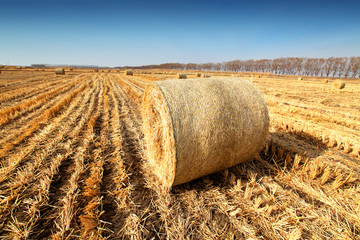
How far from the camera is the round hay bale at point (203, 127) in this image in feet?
9.13

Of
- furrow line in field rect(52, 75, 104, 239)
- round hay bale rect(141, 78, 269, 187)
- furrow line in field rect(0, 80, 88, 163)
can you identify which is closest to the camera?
furrow line in field rect(52, 75, 104, 239)

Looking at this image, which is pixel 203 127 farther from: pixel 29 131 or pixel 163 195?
pixel 29 131

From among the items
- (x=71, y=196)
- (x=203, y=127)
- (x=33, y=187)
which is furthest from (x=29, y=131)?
(x=203, y=127)

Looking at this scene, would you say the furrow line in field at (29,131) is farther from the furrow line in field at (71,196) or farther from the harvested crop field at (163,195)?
the furrow line in field at (71,196)

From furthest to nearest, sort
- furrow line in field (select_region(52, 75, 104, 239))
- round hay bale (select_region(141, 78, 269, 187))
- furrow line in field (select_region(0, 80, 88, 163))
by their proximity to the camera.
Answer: furrow line in field (select_region(0, 80, 88, 163)) → round hay bale (select_region(141, 78, 269, 187)) → furrow line in field (select_region(52, 75, 104, 239))

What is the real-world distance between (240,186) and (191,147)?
1.31 metres

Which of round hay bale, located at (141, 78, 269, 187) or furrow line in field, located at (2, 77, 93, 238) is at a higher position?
round hay bale, located at (141, 78, 269, 187)

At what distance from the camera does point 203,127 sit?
288 cm

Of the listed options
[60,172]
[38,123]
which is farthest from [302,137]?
[38,123]

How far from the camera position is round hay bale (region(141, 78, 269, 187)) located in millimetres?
2783

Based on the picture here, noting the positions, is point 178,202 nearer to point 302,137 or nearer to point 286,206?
point 286,206

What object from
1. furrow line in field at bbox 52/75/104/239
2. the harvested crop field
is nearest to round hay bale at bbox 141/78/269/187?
the harvested crop field

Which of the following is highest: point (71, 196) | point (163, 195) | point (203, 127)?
point (203, 127)

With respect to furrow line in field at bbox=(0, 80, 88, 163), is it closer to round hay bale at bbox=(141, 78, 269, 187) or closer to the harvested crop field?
the harvested crop field
